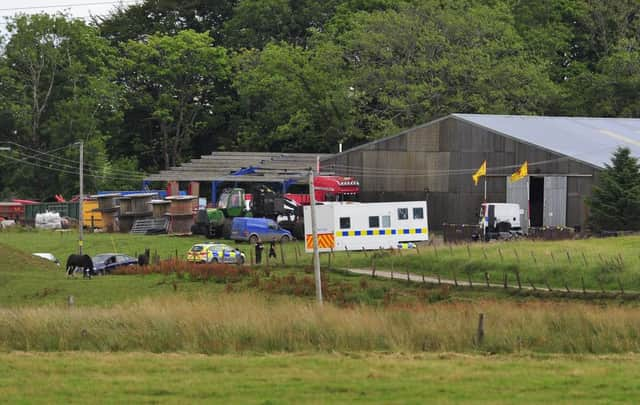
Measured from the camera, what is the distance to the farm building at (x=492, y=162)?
66562 mm

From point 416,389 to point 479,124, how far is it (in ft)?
177

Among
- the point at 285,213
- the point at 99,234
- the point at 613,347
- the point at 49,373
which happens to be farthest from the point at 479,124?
the point at 49,373

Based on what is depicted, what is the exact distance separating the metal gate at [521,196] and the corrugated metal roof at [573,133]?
2.59 metres

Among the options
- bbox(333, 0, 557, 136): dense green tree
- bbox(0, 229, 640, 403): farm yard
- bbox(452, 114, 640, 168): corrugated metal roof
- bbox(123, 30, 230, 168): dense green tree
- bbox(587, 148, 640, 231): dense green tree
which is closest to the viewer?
bbox(0, 229, 640, 403): farm yard

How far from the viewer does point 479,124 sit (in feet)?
238

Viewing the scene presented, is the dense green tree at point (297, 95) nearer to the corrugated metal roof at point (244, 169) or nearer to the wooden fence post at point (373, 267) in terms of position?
the corrugated metal roof at point (244, 169)

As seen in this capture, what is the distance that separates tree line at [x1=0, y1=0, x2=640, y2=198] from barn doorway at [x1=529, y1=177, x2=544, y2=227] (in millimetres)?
23229

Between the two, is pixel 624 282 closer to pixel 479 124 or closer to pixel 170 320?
pixel 170 320

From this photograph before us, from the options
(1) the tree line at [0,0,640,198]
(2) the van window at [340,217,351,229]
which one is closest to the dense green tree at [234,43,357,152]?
(1) the tree line at [0,0,640,198]

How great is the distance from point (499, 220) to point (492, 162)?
643 cm

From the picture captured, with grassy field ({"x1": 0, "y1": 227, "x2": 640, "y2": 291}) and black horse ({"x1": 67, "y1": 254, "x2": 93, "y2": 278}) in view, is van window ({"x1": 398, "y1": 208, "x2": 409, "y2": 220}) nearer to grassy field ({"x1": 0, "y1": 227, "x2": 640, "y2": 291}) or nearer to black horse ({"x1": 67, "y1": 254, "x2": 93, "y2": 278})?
grassy field ({"x1": 0, "y1": 227, "x2": 640, "y2": 291})

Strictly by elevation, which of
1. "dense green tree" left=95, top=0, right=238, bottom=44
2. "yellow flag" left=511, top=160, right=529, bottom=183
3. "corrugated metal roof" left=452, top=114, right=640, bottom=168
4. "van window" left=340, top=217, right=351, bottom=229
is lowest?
"van window" left=340, top=217, right=351, bottom=229

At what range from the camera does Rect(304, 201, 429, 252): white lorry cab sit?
198ft

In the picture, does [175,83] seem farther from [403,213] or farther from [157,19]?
[403,213]
